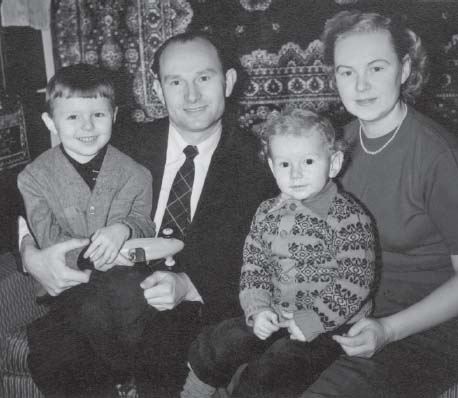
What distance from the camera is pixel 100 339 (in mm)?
1263

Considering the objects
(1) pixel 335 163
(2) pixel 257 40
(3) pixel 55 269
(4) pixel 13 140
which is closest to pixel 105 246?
(3) pixel 55 269

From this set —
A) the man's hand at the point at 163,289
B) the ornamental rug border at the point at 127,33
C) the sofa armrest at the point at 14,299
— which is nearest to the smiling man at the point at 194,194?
the man's hand at the point at 163,289

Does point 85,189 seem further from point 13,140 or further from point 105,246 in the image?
point 13,140

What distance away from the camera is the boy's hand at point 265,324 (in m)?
1.14

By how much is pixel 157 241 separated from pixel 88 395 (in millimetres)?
→ 421

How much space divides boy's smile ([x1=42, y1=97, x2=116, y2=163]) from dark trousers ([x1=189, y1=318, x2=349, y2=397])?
0.62 metres

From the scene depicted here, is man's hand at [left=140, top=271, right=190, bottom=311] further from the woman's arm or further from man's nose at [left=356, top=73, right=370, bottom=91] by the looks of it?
man's nose at [left=356, top=73, right=370, bottom=91]

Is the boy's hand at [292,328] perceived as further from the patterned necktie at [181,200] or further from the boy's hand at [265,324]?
the patterned necktie at [181,200]

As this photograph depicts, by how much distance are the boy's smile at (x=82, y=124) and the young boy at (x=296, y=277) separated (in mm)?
487

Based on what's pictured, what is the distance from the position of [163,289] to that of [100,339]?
196 mm

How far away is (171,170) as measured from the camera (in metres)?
1.57

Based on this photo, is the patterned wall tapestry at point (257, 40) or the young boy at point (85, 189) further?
the patterned wall tapestry at point (257, 40)

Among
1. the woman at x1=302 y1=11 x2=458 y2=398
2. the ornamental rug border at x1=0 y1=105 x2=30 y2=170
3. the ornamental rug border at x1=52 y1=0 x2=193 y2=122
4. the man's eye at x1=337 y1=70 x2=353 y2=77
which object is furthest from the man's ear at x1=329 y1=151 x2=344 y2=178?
the ornamental rug border at x1=0 y1=105 x2=30 y2=170

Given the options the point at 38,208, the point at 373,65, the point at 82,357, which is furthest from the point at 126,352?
the point at 373,65
